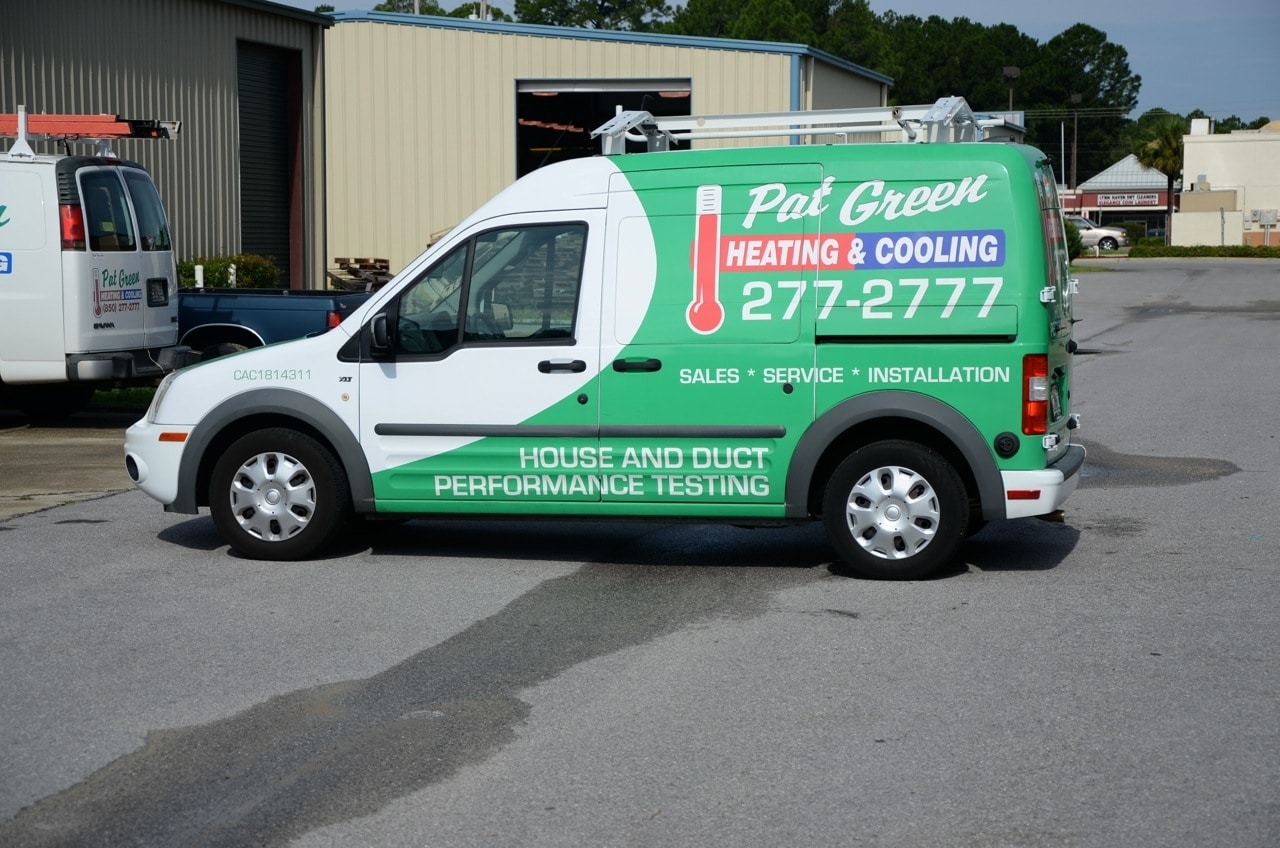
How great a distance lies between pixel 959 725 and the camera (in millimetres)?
5367

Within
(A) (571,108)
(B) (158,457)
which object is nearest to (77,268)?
(B) (158,457)

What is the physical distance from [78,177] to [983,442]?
905 centimetres

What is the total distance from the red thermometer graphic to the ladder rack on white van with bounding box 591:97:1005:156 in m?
1.04

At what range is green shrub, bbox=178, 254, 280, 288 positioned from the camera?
71.9 feet

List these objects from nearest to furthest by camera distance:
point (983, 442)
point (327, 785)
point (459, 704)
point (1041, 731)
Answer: point (327, 785), point (1041, 731), point (459, 704), point (983, 442)

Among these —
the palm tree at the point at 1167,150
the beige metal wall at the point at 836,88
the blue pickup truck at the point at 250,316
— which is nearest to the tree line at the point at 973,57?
the palm tree at the point at 1167,150

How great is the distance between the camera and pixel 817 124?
30.1 ft

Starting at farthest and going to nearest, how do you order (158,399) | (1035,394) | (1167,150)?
1. (1167,150)
2. (158,399)
3. (1035,394)

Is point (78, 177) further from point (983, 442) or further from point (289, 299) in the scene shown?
point (983, 442)

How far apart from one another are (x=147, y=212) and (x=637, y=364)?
25.8ft

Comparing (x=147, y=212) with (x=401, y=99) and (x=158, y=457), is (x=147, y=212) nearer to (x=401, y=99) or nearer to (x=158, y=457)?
(x=158, y=457)

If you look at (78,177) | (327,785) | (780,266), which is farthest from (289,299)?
(327,785)

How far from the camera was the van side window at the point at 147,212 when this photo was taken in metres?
13.8

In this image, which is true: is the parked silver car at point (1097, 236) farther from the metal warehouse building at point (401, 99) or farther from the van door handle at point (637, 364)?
the van door handle at point (637, 364)
